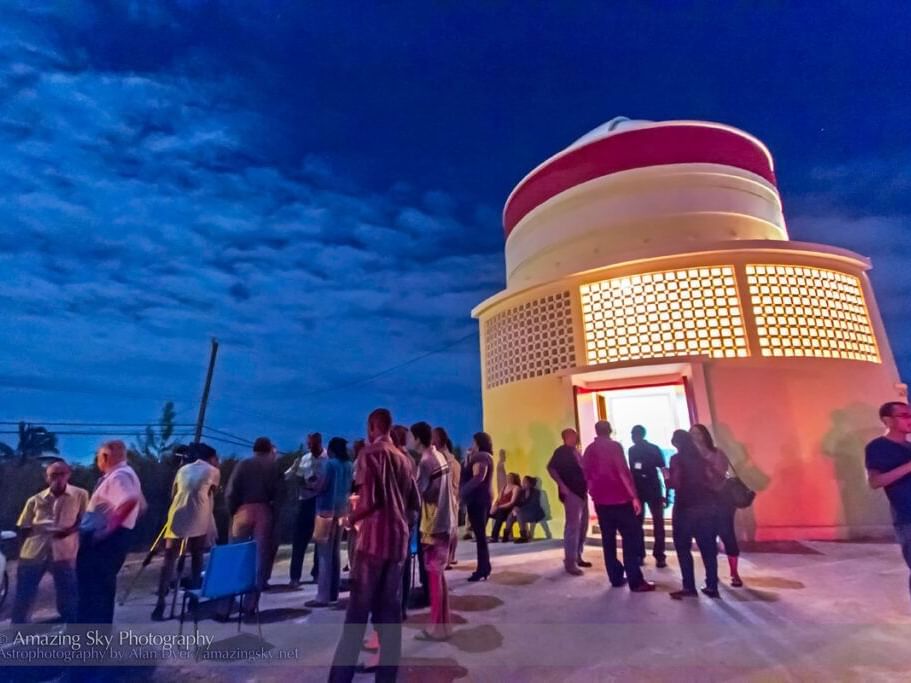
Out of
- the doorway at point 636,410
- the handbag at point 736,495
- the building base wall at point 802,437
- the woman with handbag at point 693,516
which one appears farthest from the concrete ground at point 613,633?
the doorway at point 636,410

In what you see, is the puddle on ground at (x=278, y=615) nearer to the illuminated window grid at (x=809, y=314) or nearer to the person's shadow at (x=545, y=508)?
the person's shadow at (x=545, y=508)

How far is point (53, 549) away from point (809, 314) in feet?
34.3

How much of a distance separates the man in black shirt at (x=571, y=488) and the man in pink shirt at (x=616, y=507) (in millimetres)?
444

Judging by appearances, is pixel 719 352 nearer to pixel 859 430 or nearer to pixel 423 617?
pixel 859 430

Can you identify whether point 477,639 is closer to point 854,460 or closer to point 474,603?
point 474,603

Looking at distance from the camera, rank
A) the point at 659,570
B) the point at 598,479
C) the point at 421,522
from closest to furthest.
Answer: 1. the point at 421,522
2. the point at 598,479
3. the point at 659,570

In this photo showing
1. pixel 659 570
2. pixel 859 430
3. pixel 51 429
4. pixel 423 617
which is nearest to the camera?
pixel 423 617

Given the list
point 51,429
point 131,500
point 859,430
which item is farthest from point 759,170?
point 51,429

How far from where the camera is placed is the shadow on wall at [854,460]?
704 centimetres

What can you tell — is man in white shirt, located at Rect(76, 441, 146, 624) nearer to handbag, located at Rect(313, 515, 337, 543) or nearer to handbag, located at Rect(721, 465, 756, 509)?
handbag, located at Rect(313, 515, 337, 543)

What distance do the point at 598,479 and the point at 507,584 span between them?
5.05 feet

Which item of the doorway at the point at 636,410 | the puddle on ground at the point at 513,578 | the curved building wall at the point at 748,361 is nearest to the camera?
the puddle on ground at the point at 513,578

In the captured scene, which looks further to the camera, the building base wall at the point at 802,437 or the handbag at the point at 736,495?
the building base wall at the point at 802,437

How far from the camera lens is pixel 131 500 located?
3.16 meters
